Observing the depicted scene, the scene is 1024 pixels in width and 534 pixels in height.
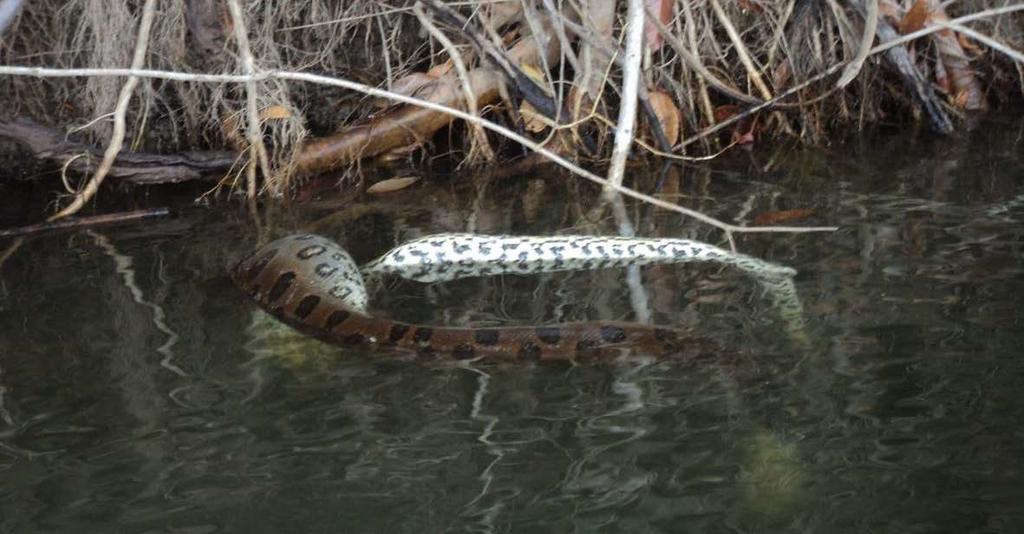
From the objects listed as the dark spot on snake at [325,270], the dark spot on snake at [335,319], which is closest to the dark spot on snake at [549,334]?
the dark spot on snake at [335,319]

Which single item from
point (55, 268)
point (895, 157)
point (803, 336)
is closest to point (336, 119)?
point (55, 268)

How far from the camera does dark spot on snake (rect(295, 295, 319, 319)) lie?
5848 mm

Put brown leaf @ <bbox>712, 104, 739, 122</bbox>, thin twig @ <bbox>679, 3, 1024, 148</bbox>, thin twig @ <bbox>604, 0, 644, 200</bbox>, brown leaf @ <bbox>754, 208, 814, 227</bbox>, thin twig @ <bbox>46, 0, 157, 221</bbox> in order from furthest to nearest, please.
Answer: brown leaf @ <bbox>712, 104, 739, 122</bbox>, thin twig @ <bbox>679, 3, 1024, 148</bbox>, thin twig @ <bbox>604, 0, 644, 200</bbox>, thin twig @ <bbox>46, 0, 157, 221</bbox>, brown leaf @ <bbox>754, 208, 814, 227</bbox>

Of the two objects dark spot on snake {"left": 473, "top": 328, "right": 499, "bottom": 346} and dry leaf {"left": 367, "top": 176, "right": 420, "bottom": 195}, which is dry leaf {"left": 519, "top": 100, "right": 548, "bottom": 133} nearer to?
dry leaf {"left": 367, "top": 176, "right": 420, "bottom": 195}

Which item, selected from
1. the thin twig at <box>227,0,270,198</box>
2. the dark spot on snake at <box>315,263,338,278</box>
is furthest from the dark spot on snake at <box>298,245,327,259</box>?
the thin twig at <box>227,0,270,198</box>

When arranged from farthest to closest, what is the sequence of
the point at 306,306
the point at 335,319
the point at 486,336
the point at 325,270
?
the point at 325,270, the point at 306,306, the point at 335,319, the point at 486,336

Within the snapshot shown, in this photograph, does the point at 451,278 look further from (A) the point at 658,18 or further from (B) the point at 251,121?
(A) the point at 658,18

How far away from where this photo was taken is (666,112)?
30.3 ft

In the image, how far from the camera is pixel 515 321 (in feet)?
18.8

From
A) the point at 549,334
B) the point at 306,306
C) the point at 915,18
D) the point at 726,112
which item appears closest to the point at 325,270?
the point at 306,306

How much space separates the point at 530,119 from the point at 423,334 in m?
4.14

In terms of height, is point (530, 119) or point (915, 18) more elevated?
point (915, 18)

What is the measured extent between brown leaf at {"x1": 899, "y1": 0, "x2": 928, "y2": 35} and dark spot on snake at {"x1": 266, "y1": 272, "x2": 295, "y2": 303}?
5.08m

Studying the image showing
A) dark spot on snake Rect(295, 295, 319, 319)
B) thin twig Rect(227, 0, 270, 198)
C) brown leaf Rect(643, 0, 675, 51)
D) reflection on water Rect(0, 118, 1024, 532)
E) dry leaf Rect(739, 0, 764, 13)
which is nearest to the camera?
reflection on water Rect(0, 118, 1024, 532)
